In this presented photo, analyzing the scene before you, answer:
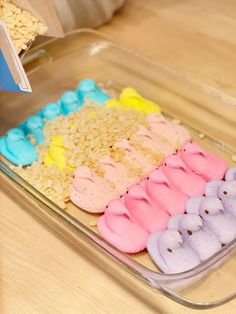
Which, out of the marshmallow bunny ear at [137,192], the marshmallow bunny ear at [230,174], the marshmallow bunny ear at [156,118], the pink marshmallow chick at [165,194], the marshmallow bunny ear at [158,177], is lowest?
the marshmallow bunny ear at [230,174]

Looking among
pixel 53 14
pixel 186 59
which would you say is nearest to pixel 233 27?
pixel 186 59

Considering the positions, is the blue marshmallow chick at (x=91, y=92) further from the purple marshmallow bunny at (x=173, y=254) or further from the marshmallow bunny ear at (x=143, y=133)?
the purple marshmallow bunny at (x=173, y=254)

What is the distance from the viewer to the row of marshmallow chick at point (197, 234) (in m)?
0.58

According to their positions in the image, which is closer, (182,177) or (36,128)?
(182,177)

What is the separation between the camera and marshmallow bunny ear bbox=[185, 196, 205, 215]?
0.64m

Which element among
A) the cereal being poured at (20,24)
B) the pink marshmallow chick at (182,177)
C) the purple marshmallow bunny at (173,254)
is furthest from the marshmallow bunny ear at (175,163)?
the cereal being poured at (20,24)

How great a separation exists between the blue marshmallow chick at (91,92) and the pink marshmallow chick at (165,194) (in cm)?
19

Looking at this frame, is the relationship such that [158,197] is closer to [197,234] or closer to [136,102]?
[197,234]

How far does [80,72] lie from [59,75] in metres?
0.03

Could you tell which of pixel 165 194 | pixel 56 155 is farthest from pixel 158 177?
pixel 56 155

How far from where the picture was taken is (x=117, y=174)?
69 centimetres

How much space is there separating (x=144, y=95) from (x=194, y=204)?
251 mm

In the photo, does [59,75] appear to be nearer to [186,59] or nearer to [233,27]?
[186,59]

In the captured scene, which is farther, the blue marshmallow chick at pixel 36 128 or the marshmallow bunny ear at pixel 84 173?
the blue marshmallow chick at pixel 36 128
